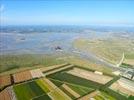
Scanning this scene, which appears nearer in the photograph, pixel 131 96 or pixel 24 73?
pixel 131 96

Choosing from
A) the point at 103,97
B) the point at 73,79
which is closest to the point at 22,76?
the point at 73,79

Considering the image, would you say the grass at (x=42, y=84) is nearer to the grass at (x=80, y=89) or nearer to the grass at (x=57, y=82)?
the grass at (x=57, y=82)

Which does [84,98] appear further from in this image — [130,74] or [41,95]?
[130,74]

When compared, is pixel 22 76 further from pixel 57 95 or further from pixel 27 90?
pixel 57 95

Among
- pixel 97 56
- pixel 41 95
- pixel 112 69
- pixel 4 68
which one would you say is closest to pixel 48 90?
pixel 41 95

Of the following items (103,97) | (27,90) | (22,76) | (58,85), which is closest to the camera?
(103,97)

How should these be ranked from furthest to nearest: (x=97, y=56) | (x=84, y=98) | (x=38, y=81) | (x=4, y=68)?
(x=97, y=56)
(x=4, y=68)
(x=38, y=81)
(x=84, y=98)

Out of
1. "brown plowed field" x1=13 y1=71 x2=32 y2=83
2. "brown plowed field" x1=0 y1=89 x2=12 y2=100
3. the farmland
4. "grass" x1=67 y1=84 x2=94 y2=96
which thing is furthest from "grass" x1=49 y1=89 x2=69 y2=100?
the farmland

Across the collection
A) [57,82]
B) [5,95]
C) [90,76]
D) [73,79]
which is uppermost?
[5,95]

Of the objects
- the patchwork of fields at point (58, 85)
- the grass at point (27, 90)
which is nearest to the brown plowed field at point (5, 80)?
the patchwork of fields at point (58, 85)
